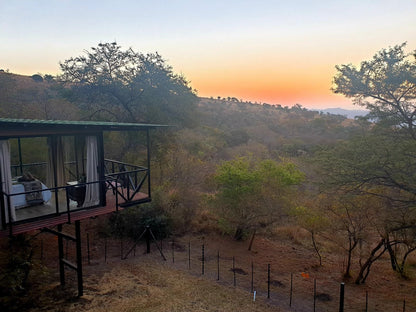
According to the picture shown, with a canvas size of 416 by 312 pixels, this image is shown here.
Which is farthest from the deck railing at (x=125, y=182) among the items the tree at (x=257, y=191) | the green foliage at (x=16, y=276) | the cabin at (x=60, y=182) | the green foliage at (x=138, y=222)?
the tree at (x=257, y=191)

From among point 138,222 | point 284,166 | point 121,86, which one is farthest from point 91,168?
point 121,86

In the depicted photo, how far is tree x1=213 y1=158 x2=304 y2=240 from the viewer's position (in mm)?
13336

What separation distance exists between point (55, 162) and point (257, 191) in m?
8.73

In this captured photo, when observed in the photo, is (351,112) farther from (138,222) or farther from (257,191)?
(138,222)

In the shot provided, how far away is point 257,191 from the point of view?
13531 millimetres

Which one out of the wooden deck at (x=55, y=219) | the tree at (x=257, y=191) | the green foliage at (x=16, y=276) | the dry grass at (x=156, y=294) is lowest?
the dry grass at (x=156, y=294)

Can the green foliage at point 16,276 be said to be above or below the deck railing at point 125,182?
below

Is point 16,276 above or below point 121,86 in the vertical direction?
below

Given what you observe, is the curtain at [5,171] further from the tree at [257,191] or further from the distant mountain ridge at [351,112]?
the distant mountain ridge at [351,112]

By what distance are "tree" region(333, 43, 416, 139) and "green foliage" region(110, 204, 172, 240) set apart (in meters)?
10.2

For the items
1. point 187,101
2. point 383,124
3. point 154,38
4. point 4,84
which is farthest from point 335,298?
point 4,84

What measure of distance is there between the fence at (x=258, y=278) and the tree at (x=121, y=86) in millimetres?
8743

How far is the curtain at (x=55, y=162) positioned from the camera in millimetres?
7785

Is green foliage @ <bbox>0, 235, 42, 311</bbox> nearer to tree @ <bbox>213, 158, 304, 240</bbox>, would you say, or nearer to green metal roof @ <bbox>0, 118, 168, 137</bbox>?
green metal roof @ <bbox>0, 118, 168, 137</bbox>
